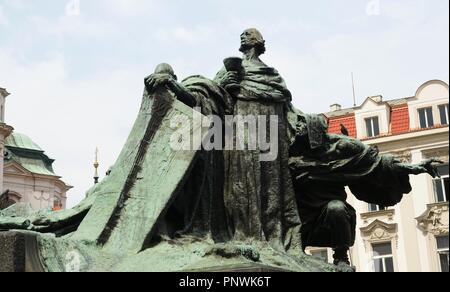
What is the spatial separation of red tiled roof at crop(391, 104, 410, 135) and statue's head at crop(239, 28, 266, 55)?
73.3 feet

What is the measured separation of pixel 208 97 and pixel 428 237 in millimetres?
22216

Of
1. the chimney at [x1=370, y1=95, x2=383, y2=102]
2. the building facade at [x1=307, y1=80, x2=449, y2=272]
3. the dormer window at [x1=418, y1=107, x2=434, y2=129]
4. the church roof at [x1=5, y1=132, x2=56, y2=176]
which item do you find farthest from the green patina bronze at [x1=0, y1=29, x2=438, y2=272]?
the church roof at [x1=5, y1=132, x2=56, y2=176]

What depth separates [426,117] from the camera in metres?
30.4

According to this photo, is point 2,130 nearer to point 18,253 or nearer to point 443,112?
point 443,112

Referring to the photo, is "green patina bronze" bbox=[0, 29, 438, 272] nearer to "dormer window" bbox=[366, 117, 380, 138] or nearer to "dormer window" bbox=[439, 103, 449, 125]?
"dormer window" bbox=[439, 103, 449, 125]

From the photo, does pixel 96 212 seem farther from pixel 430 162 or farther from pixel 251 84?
pixel 430 162

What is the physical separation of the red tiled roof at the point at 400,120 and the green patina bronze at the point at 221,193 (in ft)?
73.5

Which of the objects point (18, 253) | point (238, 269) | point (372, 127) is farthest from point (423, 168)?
point (372, 127)

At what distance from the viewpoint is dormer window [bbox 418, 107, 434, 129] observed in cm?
3018

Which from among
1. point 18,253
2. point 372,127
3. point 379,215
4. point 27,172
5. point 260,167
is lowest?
point 18,253

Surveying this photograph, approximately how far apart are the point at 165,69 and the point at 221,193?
4.15ft
